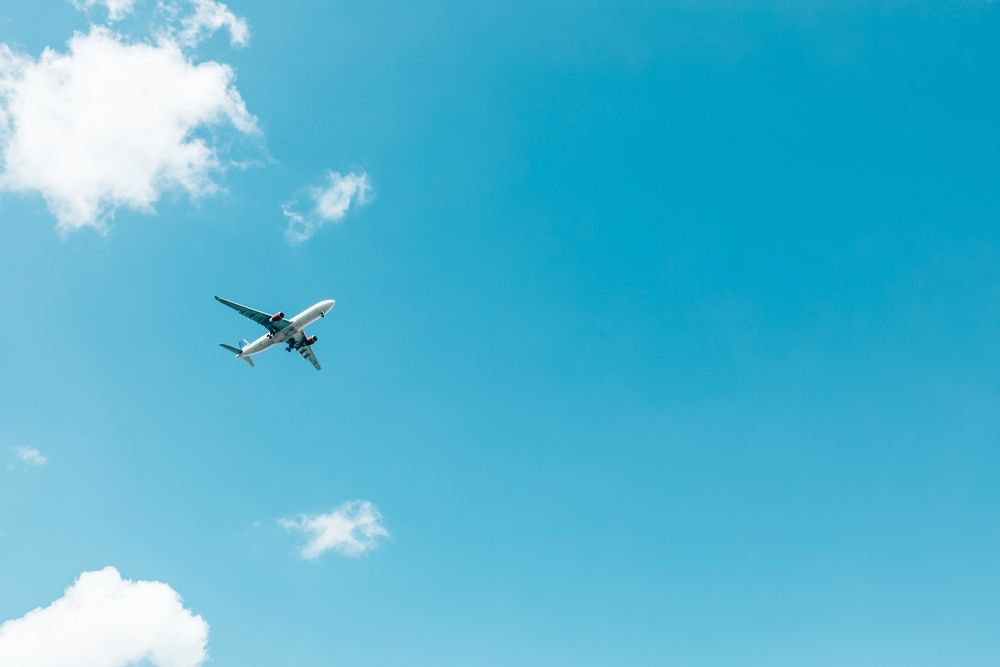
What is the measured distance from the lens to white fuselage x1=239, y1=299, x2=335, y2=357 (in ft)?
415

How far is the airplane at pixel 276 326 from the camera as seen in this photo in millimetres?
126250

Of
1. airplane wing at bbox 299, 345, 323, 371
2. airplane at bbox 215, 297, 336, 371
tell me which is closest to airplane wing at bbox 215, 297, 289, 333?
airplane at bbox 215, 297, 336, 371

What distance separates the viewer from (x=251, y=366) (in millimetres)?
137125

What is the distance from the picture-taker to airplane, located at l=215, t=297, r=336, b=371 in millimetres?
126250

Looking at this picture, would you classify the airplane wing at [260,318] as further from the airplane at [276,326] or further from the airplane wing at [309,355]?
the airplane wing at [309,355]

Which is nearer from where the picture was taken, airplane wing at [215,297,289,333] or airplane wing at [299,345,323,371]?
airplane wing at [215,297,289,333]

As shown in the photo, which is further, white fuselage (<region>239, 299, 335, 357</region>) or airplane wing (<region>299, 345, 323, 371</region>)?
airplane wing (<region>299, 345, 323, 371</region>)

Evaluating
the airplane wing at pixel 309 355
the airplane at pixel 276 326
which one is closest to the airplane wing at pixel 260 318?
the airplane at pixel 276 326

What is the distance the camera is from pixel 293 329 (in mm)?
130250

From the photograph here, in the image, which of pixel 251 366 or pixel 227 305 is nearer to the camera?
pixel 227 305

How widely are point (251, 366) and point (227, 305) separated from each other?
18365 millimetres

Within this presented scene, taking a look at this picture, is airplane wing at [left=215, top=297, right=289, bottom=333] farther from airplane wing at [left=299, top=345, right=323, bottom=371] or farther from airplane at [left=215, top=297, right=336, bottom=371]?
airplane wing at [left=299, top=345, right=323, bottom=371]

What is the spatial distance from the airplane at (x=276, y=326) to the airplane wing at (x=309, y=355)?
332cm

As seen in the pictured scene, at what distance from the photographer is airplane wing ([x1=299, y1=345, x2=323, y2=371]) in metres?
140
